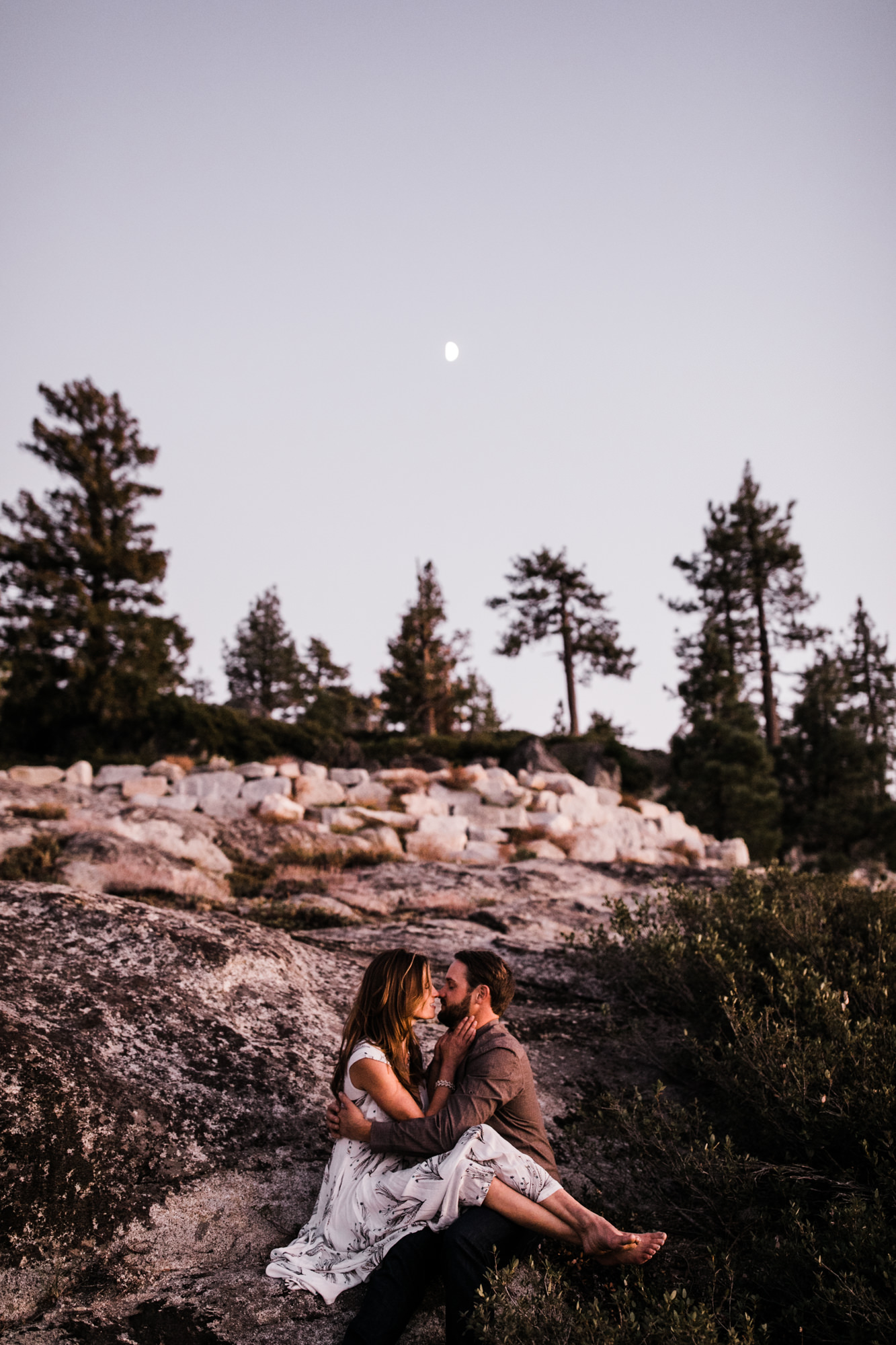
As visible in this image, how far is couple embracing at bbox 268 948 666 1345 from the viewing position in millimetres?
2738

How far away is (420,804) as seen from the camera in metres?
17.2

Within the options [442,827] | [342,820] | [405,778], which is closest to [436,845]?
[442,827]

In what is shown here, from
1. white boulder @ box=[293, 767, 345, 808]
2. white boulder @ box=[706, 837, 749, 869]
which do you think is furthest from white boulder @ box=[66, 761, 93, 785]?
white boulder @ box=[706, 837, 749, 869]

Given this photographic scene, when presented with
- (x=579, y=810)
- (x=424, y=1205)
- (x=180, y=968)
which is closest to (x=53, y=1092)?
(x=180, y=968)

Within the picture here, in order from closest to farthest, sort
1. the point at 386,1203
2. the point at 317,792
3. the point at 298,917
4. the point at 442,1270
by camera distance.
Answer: the point at 442,1270 < the point at 386,1203 < the point at 298,917 < the point at 317,792

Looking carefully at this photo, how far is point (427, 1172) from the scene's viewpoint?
292 centimetres

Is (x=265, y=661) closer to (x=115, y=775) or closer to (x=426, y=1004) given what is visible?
(x=115, y=775)

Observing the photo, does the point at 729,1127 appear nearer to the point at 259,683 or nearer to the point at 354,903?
the point at 354,903

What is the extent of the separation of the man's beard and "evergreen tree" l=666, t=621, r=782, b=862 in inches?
696

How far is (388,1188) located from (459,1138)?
343mm

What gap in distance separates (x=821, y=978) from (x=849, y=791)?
61.3 feet

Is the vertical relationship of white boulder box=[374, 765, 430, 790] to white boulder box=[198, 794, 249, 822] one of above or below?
above

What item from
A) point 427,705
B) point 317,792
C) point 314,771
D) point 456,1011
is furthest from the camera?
point 427,705

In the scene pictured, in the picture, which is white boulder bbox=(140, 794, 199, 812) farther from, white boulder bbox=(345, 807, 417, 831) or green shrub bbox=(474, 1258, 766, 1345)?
green shrub bbox=(474, 1258, 766, 1345)
